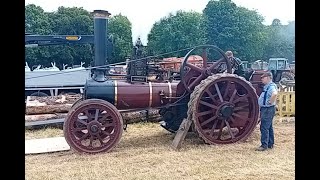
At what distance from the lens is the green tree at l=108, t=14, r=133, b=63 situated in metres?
17.6

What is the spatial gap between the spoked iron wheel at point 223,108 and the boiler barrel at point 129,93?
1.62ft

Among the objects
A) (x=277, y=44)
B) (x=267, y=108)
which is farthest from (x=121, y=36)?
(x=267, y=108)

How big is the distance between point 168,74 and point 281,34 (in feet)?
60.4

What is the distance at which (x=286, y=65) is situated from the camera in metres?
14.8

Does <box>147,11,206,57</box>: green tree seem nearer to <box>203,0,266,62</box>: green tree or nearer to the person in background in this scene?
<box>203,0,266,62</box>: green tree

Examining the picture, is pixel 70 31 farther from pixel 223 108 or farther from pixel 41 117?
pixel 223 108

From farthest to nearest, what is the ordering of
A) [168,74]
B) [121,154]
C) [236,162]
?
[168,74] < [121,154] < [236,162]

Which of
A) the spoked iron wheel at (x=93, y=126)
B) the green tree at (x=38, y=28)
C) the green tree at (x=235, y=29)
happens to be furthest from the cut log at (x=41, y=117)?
the green tree at (x=235, y=29)

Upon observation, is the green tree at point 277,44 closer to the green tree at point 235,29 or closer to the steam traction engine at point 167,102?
the green tree at point 235,29

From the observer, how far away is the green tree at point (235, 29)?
18.9m

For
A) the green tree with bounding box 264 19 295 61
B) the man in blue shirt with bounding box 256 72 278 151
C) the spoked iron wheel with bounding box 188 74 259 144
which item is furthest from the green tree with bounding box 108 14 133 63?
the man in blue shirt with bounding box 256 72 278 151
